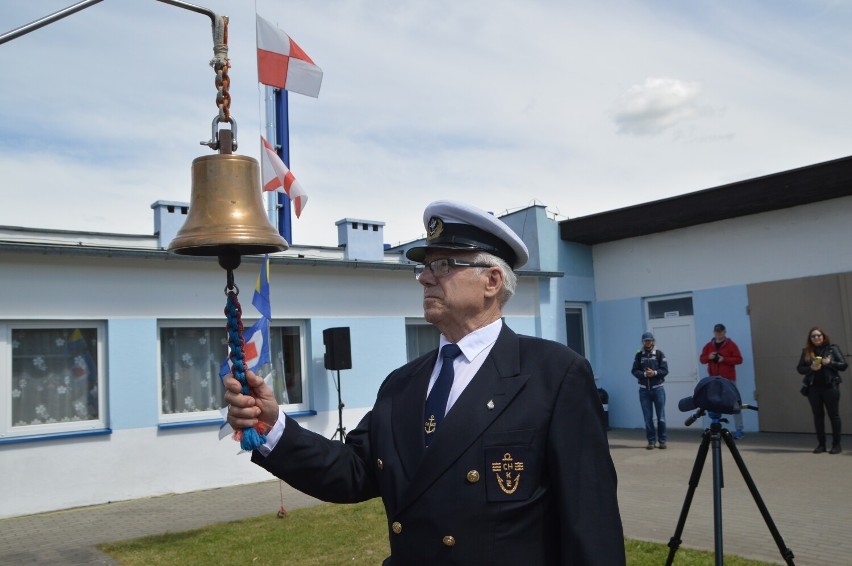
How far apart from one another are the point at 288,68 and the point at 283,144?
29.6 ft

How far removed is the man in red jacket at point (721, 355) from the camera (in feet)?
42.7

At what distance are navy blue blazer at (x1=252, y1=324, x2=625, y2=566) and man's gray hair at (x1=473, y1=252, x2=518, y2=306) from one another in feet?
0.90

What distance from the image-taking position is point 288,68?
6.07m

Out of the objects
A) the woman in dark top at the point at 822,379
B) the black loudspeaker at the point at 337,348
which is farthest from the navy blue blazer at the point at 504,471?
the woman in dark top at the point at 822,379

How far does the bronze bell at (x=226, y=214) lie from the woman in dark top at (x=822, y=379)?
10870 millimetres

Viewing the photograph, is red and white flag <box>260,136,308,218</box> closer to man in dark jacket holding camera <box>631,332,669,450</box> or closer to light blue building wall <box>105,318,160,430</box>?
light blue building wall <box>105,318,160,430</box>

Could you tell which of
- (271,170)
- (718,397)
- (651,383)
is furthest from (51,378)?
(651,383)

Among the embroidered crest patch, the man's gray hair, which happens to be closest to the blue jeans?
the man's gray hair

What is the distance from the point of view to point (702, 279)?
48.6ft

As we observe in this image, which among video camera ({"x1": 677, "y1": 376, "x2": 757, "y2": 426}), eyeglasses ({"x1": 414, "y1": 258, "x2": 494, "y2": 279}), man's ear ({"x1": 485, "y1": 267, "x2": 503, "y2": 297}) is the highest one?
eyeglasses ({"x1": 414, "y1": 258, "x2": 494, "y2": 279})

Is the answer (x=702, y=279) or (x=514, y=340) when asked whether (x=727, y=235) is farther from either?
(x=514, y=340)

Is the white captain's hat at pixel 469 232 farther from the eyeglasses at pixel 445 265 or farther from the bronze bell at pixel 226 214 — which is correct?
the bronze bell at pixel 226 214

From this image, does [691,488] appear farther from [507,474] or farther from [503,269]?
[507,474]

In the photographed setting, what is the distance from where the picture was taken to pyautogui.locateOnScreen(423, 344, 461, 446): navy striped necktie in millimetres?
2477
